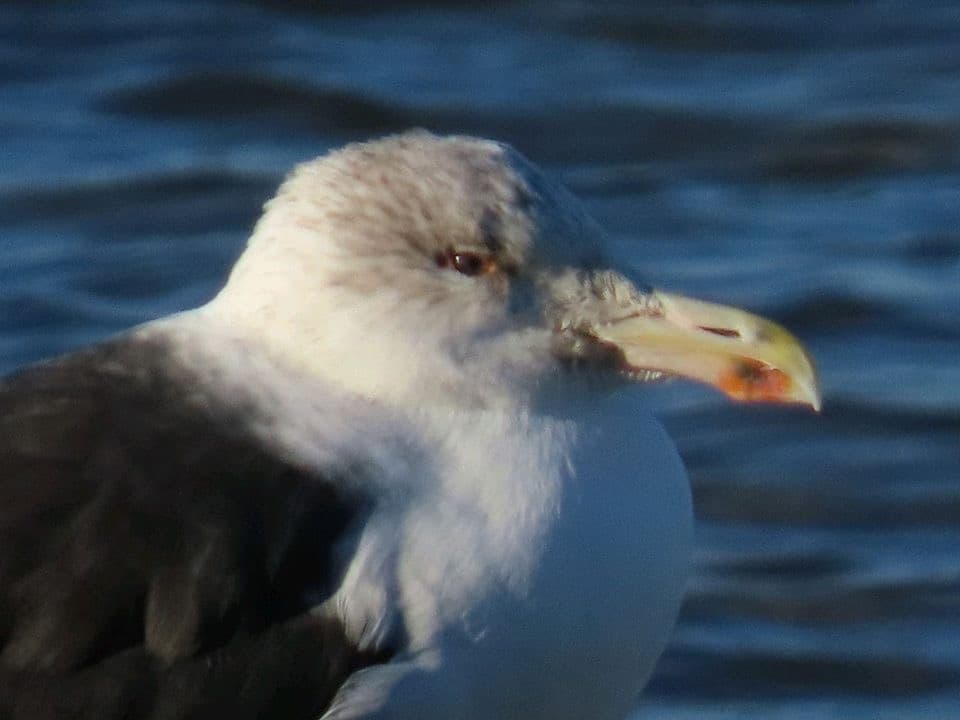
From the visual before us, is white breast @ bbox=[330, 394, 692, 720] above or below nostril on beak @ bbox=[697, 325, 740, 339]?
below

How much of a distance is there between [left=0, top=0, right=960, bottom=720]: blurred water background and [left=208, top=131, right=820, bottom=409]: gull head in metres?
1.67

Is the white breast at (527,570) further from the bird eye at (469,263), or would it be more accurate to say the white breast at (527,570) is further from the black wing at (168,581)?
the bird eye at (469,263)

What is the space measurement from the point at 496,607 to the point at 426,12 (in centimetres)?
733

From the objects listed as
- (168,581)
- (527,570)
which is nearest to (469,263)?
(527,570)

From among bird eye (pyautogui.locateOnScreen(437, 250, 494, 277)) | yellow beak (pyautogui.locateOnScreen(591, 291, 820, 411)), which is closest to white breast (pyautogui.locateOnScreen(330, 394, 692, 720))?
yellow beak (pyautogui.locateOnScreen(591, 291, 820, 411))

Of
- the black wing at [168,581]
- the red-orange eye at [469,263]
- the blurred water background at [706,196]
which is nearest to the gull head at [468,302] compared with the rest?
the red-orange eye at [469,263]

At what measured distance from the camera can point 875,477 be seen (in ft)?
25.6

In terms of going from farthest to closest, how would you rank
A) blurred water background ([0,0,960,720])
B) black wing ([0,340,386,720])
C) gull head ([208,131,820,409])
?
→ blurred water background ([0,0,960,720]) → gull head ([208,131,820,409]) → black wing ([0,340,386,720])

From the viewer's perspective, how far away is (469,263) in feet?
16.4

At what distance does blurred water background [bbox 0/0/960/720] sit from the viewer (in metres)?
7.04

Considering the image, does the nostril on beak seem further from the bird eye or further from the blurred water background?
the blurred water background

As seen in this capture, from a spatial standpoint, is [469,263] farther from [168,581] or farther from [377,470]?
[168,581]

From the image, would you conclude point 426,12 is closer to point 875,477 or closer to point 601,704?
point 875,477

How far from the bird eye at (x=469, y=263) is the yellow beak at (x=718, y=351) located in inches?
8.5
